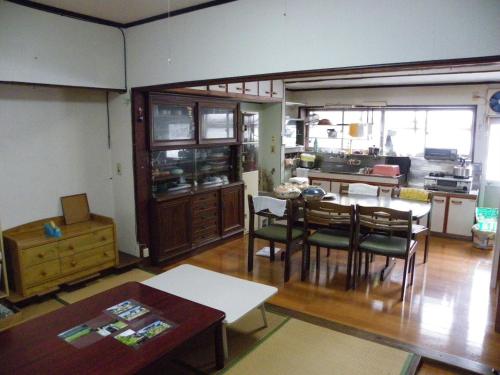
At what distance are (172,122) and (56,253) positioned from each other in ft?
6.10

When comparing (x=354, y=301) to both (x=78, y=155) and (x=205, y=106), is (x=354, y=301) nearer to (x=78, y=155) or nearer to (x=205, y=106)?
(x=205, y=106)

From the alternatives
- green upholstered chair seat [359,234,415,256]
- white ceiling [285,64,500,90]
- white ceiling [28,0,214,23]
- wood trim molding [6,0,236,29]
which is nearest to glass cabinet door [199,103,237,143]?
white ceiling [285,64,500,90]

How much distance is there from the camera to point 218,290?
2875 millimetres

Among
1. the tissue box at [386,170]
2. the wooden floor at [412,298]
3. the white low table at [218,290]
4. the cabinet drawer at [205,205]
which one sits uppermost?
the tissue box at [386,170]

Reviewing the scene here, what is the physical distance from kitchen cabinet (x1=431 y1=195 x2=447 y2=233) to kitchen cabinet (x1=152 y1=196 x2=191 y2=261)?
3.56m

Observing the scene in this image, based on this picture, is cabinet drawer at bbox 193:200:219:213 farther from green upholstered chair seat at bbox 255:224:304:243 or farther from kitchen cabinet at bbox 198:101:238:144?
green upholstered chair seat at bbox 255:224:304:243

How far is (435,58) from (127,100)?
9.53ft

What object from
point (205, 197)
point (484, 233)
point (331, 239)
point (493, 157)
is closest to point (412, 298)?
point (331, 239)

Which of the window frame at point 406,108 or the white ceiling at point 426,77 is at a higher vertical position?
the white ceiling at point 426,77

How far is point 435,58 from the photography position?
2293 mm

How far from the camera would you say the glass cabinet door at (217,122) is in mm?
4754

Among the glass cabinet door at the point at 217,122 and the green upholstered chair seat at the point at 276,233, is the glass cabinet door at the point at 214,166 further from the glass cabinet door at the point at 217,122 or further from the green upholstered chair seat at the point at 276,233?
the green upholstered chair seat at the point at 276,233

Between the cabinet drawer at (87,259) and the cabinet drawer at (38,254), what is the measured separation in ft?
0.43

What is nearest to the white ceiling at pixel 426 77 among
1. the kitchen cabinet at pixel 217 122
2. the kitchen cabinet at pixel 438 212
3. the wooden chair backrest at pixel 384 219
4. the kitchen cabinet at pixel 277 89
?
the kitchen cabinet at pixel 277 89
